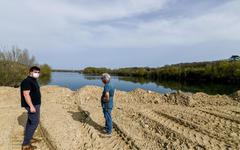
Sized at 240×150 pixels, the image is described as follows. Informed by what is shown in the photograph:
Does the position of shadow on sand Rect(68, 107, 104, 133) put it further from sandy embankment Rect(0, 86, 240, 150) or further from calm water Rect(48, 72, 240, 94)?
calm water Rect(48, 72, 240, 94)

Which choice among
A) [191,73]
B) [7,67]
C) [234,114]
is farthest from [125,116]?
[191,73]

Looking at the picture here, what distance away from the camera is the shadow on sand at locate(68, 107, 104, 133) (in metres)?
9.98

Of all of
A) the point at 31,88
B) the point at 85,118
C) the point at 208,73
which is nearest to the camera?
the point at 31,88

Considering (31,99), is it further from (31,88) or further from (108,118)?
(108,118)

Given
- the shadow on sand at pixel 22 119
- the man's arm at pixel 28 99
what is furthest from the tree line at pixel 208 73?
the man's arm at pixel 28 99

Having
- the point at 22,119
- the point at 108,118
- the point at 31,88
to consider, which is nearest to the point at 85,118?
the point at 22,119

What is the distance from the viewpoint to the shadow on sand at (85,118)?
9977 millimetres

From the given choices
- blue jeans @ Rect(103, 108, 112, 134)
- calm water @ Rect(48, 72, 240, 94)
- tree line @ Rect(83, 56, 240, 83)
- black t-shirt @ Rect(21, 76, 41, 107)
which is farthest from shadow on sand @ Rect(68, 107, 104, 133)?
tree line @ Rect(83, 56, 240, 83)

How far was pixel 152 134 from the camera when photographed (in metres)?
8.93

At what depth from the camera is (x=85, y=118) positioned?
11781 millimetres

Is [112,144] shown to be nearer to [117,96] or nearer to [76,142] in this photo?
[76,142]

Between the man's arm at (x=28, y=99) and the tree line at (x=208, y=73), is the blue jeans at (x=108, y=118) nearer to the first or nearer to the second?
the man's arm at (x=28, y=99)

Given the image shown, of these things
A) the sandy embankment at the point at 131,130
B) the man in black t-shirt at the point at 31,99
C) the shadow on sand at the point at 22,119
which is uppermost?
the man in black t-shirt at the point at 31,99

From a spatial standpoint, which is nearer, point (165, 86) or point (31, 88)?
point (31, 88)
